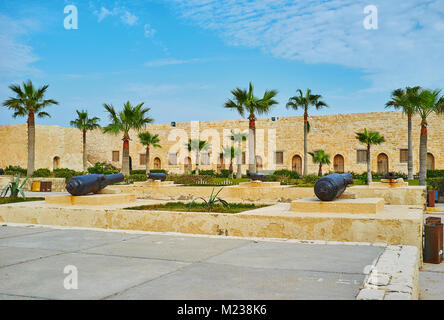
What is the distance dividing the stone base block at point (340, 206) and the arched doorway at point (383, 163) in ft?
84.0

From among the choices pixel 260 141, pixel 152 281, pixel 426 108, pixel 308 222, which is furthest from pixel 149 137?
Answer: pixel 152 281

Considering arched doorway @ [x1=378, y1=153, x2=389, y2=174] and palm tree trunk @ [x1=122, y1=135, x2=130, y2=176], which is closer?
palm tree trunk @ [x1=122, y1=135, x2=130, y2=176]

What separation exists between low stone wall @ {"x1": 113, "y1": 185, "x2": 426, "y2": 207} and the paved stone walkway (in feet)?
22.9

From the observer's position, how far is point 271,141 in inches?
1372

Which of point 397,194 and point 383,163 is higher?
point 383,163

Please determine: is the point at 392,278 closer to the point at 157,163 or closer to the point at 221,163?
the point at 221,163

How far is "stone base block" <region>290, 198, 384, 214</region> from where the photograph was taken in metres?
6.76

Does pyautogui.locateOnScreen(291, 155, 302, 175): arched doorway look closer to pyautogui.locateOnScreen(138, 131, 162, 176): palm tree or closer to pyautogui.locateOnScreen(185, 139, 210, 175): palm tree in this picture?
pyautogui.locateOnScreen(185, 139, 210, 175): palm tree

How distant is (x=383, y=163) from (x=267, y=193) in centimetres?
2083

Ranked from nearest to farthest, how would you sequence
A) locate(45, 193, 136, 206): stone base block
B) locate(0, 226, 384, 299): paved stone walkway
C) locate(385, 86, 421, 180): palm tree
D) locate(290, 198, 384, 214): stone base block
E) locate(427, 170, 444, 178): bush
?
locate(0, 226, 384, 299): paved stone walkway, locate(290, 198, 384, 214): stone base block, locate(45, 193, 136, 206): stone base block, locate(385, 86, 421, 180): palm tree, locate(427, 170, 444, 178): bush

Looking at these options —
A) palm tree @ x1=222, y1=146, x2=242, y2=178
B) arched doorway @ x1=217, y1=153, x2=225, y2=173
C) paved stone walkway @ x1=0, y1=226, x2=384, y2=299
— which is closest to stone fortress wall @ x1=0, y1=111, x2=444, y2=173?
arched doorway @ x1=217, y1=153, x2=225, y2=173

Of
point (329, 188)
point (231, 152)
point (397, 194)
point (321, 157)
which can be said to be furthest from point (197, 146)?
point (329, 188)
